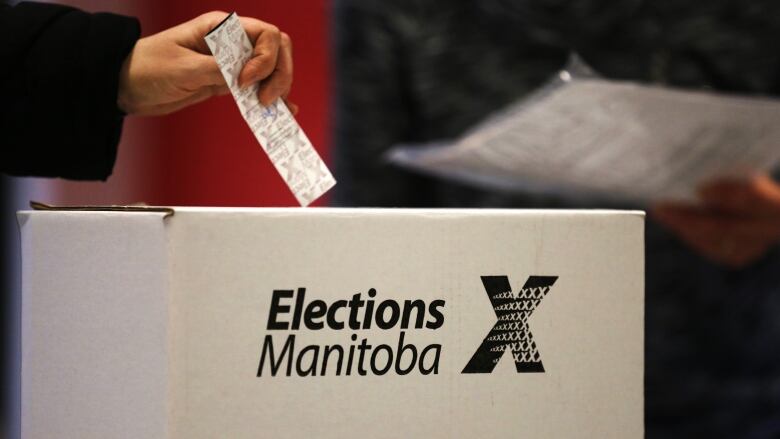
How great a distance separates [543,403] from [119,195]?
2.11m


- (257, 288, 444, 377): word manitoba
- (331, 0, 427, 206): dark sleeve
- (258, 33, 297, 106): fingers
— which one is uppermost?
(331, 0, 427, 206): dark sleeve

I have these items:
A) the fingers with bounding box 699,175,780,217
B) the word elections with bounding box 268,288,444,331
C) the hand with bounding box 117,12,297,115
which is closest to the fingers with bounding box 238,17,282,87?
the hand with bounding box 117,12,297,115

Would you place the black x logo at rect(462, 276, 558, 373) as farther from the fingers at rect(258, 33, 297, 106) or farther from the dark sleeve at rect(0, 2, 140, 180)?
the dark sleeve at rect(0, 2, 140, 180)

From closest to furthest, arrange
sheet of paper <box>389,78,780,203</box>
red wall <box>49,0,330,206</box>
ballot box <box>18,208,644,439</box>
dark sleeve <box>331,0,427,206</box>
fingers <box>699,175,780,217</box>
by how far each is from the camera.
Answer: ballot box <box>18,208,644,439</box> → sheet of paper <box>389,78,780,203</box> → fingers <box>699,175,780,217</box> → dark sleeve <box>331,0,427,206</box> → red wall <box>49,0,330,206</box>

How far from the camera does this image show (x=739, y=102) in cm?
67

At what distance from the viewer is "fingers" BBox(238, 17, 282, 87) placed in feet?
1.71

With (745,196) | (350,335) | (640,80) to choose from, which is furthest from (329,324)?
(640,80)

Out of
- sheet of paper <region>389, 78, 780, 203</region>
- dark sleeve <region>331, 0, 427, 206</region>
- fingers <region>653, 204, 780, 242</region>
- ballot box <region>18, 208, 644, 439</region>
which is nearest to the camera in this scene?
ballot box <region>18, 208, 644, 439</region>

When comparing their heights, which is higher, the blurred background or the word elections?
the blurred background

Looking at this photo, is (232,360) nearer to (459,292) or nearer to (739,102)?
(459,292)

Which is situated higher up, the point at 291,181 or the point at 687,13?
the point at 687,13

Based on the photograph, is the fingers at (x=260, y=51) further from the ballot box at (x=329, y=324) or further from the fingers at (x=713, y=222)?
the fingers at (x=713, y=222)

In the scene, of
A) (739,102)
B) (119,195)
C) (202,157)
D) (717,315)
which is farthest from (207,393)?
(119,195)

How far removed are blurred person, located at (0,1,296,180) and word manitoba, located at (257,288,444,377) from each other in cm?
15
